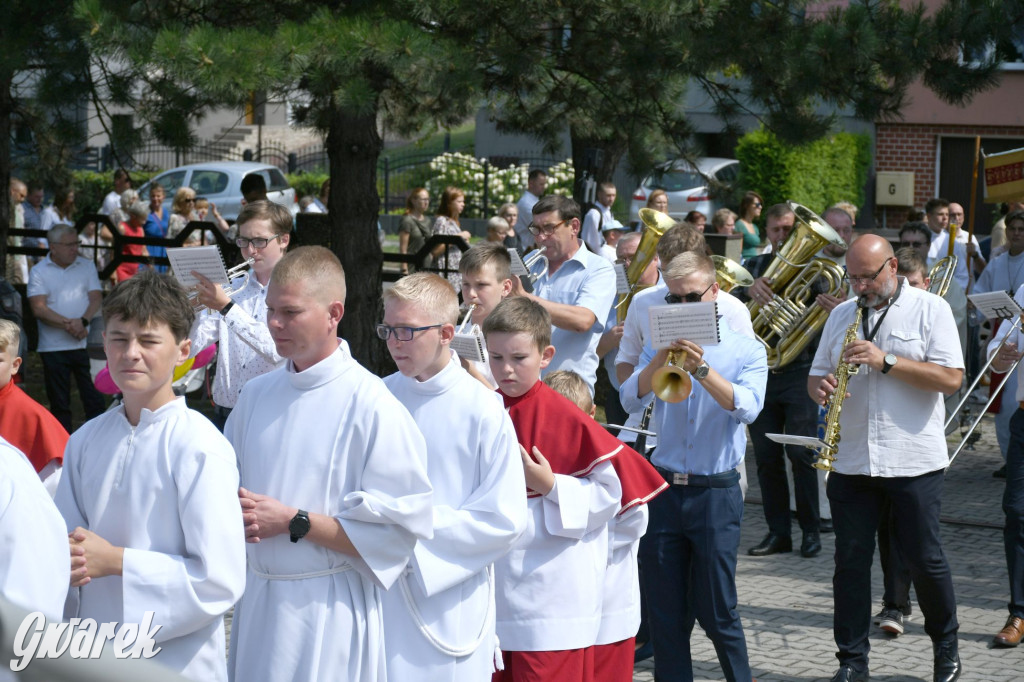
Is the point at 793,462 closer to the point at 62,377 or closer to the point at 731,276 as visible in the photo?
the point at 731,276

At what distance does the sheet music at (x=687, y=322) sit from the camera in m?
4.80

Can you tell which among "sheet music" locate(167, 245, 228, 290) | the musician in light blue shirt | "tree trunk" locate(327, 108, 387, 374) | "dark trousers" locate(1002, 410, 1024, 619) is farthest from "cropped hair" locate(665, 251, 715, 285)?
"tree trunk" locate(327, 108, 387, 374)

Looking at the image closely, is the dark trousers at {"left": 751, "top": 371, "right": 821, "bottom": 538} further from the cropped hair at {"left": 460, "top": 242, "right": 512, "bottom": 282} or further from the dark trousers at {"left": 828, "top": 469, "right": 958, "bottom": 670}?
the cropped hair at {"left": 460, "top": 242, "right": 512, "bottom": 282}

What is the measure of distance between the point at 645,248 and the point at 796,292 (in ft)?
2.91

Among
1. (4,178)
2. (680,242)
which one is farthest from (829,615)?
(4,178)

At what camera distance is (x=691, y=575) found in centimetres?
515

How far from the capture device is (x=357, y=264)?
34.6 ft

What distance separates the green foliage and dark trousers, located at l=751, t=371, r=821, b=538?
54.7ft

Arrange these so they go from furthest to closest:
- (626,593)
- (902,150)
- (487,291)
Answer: (902,150) → (487,291) → (626,593)

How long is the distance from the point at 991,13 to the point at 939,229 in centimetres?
473

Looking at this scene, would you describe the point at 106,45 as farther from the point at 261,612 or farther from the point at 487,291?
the point at 261,612

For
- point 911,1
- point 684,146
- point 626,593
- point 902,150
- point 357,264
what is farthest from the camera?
point 902,150

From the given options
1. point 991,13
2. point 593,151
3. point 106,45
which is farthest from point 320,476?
point 593,151

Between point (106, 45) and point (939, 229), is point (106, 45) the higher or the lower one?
the higher one
